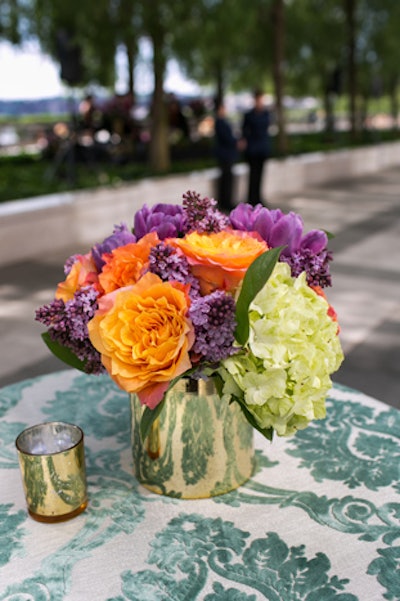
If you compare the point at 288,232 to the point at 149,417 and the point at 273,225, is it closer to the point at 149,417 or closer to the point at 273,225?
the point at 273,225

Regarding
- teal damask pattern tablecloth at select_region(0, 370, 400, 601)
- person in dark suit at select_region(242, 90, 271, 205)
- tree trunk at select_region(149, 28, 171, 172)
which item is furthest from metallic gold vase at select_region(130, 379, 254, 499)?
tree trunk at select_region(149, 28, 171, 172)

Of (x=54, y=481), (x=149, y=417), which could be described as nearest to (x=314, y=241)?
(x=149, y=417)

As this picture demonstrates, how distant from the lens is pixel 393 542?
1405 mm

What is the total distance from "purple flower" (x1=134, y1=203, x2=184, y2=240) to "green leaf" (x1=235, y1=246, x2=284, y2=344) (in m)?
0.25

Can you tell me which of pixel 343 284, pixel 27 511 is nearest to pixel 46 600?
pixel 27 511

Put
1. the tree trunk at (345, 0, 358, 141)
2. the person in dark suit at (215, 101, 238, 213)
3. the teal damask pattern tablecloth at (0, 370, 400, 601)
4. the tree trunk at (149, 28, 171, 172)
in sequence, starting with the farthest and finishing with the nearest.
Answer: the tree trunk at (345, 0, 358, 141)
the tree trunk at (149, 28, 171, 172)
the person in dark suit at (215, 101, 238, 213)
the teal damask pattern tablecloth at (0, 370, 400, 601)

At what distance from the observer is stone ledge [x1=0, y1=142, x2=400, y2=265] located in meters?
7.14

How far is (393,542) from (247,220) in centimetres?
71

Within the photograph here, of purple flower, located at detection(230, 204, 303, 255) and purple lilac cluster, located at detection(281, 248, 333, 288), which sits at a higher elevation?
purple flower, located at detection(230, 204, 303, 255)

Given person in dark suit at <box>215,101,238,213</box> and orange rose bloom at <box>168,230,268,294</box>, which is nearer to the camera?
orange rose bloom at <box>168,230,268,294</box>

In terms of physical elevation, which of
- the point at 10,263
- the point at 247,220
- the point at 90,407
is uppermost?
the point at 247,220

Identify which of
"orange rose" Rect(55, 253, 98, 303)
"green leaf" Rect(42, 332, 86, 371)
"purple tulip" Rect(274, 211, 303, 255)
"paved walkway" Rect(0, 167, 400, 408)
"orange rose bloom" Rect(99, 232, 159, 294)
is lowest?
"paved walkway" Rect(0, 167, 400, 408)

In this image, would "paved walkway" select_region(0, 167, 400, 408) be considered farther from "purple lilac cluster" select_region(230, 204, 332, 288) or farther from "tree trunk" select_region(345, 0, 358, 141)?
"tree trunk" select_region(345, 0, 358, 141)

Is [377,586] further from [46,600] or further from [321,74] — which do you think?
[321,74]
